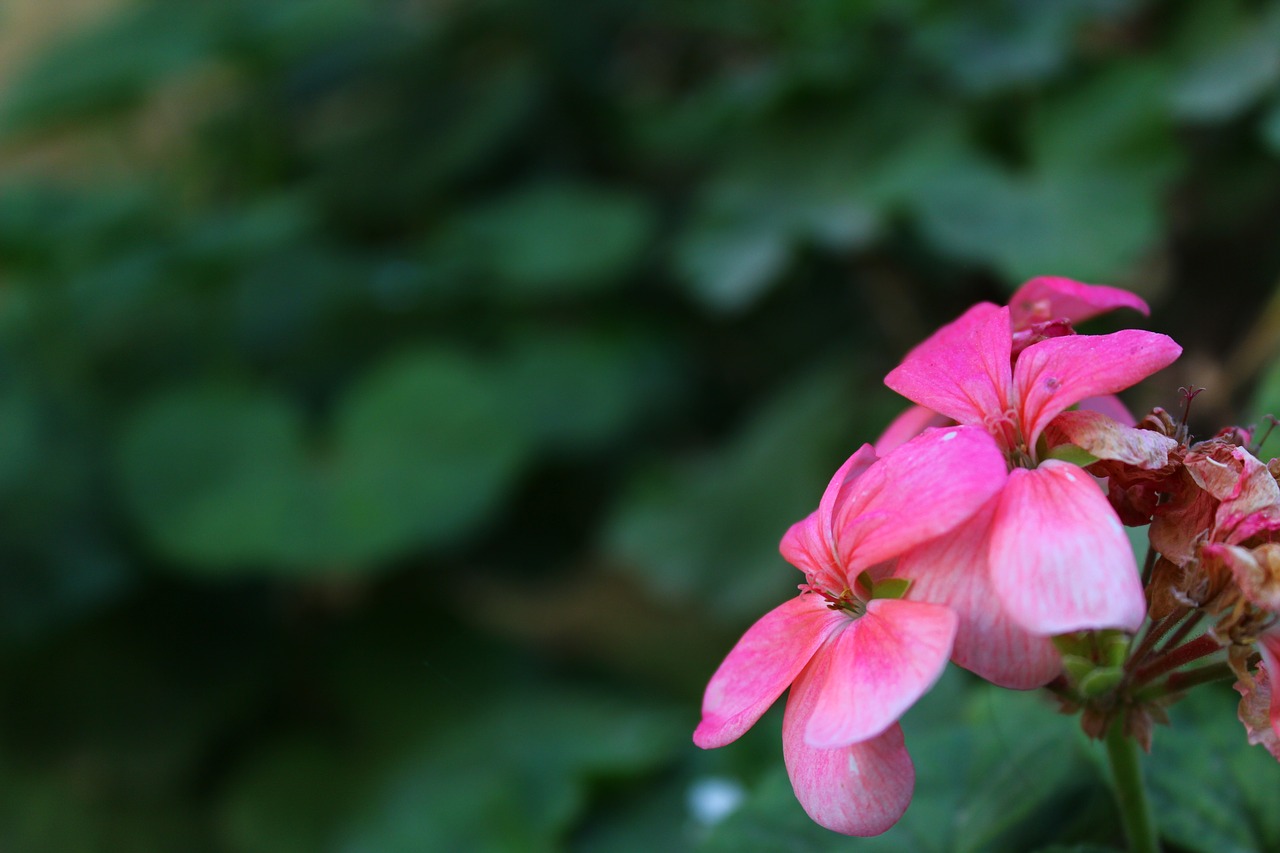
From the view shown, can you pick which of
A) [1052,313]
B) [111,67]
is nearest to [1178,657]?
[1052,313]

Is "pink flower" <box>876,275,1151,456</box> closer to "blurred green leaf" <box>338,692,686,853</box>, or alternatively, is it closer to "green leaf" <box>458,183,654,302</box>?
"blurred green leaf" <box>338,692,686,853</box>

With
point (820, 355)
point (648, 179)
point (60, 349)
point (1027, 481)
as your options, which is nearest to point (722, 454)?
point (820, 355)

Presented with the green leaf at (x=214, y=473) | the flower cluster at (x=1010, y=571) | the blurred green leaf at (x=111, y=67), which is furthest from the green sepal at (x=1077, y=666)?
the blurred green leaf at (x=111, y=67)

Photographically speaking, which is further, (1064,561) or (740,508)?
(740,508)

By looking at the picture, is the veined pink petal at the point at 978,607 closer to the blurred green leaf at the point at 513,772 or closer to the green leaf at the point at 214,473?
the blurred green leaf at the point at 513,772

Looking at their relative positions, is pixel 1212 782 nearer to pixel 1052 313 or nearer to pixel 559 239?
pixel 1052 313

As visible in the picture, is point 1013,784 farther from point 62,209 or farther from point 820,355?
point 62,209
